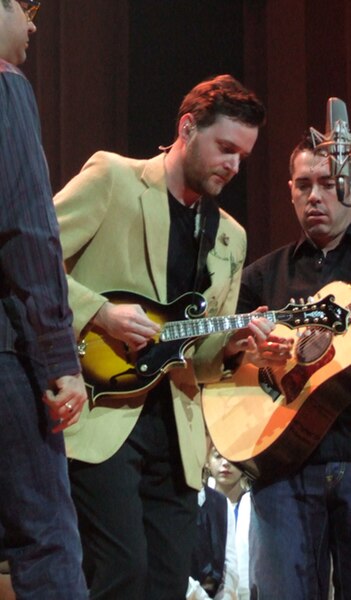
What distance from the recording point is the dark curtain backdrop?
495cm

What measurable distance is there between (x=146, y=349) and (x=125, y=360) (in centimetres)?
7

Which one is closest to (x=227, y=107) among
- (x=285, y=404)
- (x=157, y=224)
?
(x=157, y=224)

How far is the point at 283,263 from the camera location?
3.37 m

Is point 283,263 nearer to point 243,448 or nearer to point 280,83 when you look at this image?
point 243,448

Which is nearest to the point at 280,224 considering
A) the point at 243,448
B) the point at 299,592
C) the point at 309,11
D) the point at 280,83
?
the point at 280,83

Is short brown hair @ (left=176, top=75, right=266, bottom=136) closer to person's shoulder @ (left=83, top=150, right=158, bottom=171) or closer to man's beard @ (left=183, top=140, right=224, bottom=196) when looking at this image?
man's beard @ (left=183, top=140, right=224, bottom=196)

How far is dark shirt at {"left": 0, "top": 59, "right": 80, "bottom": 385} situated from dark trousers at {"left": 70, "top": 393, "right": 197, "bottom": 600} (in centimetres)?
86

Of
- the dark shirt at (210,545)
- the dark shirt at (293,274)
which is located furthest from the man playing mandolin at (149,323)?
the dark shirt at (210,545)

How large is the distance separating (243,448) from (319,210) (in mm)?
843

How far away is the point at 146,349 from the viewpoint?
2.77 m

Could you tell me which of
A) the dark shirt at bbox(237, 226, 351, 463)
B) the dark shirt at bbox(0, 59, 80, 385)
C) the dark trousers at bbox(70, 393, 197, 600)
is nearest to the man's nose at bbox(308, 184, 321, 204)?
the dark shirt at bbox(237, 226, 351, 463)

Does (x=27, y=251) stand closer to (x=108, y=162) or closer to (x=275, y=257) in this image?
(x=108, y=162)

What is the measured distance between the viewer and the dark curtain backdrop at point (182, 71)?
4953 millimetres

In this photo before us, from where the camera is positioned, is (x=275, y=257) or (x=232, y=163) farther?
(x=275, y=257)
